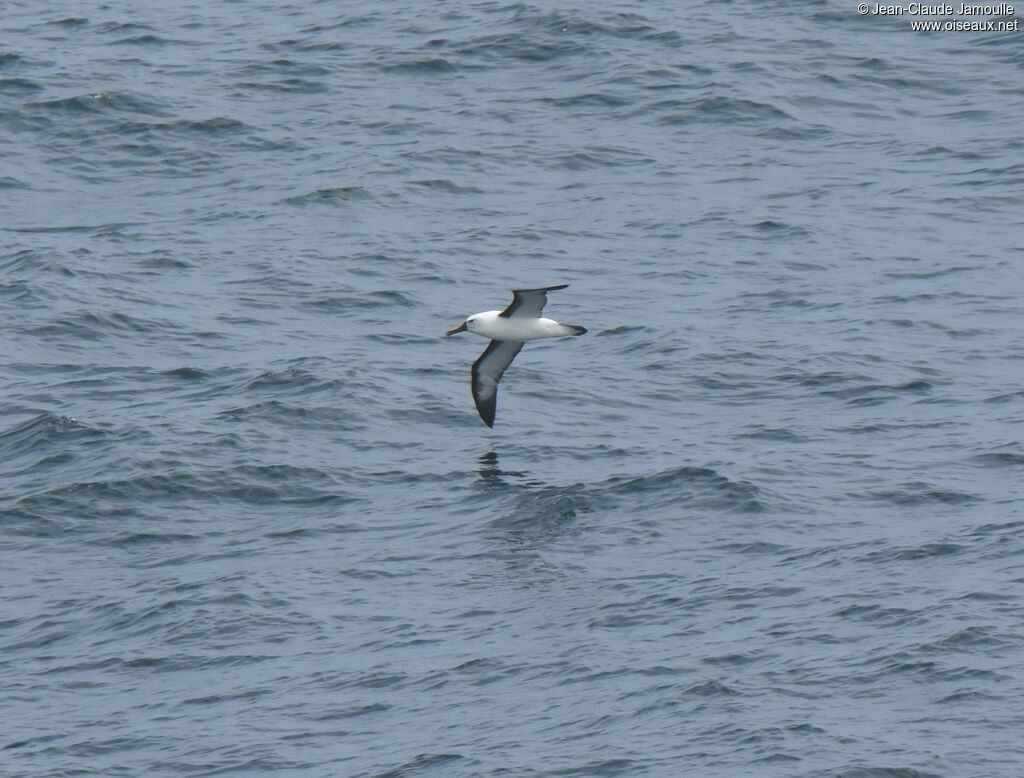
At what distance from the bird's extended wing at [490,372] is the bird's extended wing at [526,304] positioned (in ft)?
2.90

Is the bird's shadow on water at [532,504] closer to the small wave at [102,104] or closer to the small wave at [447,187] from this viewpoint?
the small wave at [447,187]

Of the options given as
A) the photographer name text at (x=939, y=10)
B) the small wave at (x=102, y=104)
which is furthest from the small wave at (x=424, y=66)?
the photographer name text at (x=939, y=10)

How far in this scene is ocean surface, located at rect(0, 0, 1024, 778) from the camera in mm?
17953

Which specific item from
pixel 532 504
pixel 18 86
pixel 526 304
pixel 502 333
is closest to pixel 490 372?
pixel 502 333

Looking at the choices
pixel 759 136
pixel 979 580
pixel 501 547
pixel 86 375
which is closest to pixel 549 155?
pixel 759 136

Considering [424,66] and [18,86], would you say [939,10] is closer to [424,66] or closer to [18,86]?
[424,66]

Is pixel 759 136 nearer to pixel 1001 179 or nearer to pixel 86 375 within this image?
pixel 1001 179

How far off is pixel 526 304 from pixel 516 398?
10.2 ft

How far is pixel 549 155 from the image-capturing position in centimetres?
3638

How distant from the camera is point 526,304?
80.5ft

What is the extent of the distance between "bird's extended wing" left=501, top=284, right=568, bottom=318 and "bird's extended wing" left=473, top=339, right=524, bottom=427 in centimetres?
88

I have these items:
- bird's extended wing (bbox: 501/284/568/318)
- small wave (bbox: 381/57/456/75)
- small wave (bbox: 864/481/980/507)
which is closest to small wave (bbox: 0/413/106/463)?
bird's extended wing (bbox: 501/284/568/318)

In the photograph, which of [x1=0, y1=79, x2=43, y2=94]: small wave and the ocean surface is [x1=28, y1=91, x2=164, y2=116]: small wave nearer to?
the ocean surface

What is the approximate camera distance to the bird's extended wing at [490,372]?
25734mm
